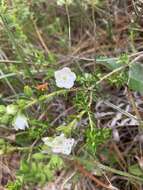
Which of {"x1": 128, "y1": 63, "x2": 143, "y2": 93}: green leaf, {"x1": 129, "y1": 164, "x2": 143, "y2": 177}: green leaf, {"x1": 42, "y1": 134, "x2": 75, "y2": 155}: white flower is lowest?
{"x1": 129, "y1": 164, "x2": 143, "y2": 177}: green leaf

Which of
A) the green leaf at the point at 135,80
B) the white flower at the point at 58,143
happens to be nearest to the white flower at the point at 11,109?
the white flower at the point at 58,143

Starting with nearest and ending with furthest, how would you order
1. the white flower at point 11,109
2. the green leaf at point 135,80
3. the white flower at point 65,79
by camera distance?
the white flower at point 11,109 < the white flower at point 65,79 < the green leaf at point 135,80

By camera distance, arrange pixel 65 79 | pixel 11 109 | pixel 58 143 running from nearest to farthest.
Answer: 1. pixel 11 109
2. pixel 58 143
3. pixel 65 79

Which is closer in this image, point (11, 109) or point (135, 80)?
point (11, 109)

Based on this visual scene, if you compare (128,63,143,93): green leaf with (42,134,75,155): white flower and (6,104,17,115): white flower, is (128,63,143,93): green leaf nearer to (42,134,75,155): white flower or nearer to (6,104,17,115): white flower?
(42,134,75,155): white flower

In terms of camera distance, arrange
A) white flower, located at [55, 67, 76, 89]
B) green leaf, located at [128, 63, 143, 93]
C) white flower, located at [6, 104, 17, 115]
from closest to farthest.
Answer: white flower, located at [6, 104, 17, 115] → white flower, located at [55, 67, 76, 89] → green leaf, located at [128, 63, 143, 93]

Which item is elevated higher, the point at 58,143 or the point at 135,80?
the point at 135,80

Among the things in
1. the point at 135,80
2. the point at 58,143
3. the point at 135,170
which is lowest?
the point at 135,170

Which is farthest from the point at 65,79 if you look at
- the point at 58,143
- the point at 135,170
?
the point at 135,170

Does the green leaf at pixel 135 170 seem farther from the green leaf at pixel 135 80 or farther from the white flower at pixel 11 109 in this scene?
the white flower at pixel 11 109

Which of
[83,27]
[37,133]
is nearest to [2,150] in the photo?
[37,133]

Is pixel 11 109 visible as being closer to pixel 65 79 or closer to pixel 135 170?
pixel 65 79

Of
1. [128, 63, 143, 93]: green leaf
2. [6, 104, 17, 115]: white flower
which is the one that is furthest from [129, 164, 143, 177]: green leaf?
[6, 104, 17, 115]: white flower
